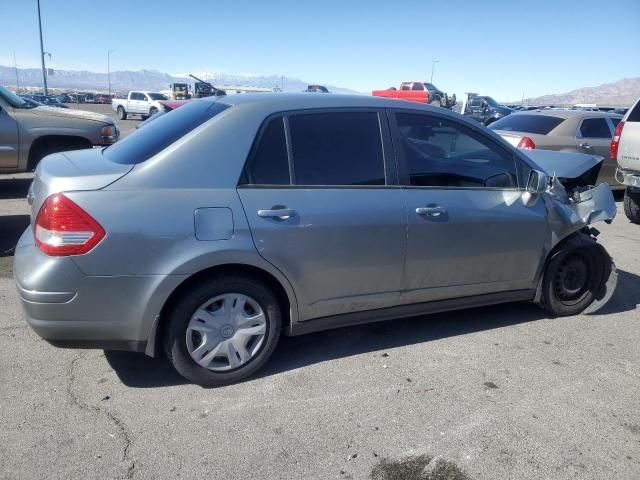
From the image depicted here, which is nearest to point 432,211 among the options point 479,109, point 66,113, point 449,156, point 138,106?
point 449,156

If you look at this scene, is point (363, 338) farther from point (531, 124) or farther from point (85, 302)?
point (531, 124)

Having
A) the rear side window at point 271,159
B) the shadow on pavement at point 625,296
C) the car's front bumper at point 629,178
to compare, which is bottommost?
the shadow on pavement at point 625,296

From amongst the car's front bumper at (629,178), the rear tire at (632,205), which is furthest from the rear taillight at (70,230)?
the rear tire at (632,205)

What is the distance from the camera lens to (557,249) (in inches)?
167

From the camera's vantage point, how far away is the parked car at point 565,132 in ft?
30.2

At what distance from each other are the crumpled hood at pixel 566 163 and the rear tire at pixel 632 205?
12.8 feet

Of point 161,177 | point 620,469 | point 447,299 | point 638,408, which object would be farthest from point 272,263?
point 638,408

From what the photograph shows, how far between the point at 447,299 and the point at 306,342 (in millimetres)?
1068

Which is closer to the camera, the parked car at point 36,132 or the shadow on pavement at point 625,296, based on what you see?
the shadow on pavement at point 625,296

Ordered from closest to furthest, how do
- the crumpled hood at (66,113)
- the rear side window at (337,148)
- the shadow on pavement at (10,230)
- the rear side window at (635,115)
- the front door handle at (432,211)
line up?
the rear side window at (337,148) < the front door handle at (432,211) < the shadow on pavement at (10,230) < the rear side window at (635,115) < the crumpled hood at (66,113)

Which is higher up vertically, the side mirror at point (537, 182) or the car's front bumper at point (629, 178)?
the side mirror at point (537, 182)

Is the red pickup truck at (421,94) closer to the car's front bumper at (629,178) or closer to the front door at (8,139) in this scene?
the car's front bumper at (629,178)

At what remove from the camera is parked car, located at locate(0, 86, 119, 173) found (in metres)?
7.64

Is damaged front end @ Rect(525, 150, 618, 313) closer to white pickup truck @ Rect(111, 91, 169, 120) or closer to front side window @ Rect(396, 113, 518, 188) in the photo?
front side window @ Rect(396, 113, 518, 188)
